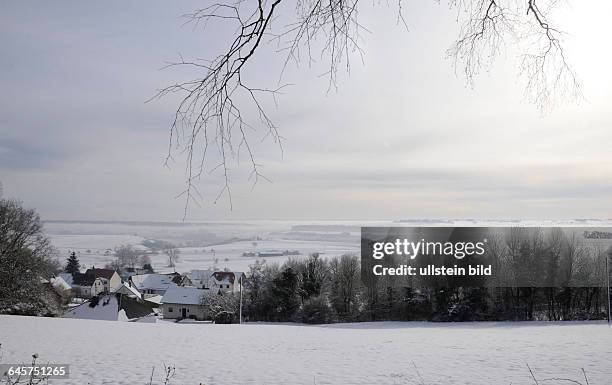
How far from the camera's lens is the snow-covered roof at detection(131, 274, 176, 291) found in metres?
59.7

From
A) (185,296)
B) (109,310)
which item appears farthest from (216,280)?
(109,310)

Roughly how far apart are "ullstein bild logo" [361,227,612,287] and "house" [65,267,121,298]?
142 ft

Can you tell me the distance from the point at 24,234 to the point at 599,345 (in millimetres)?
24168

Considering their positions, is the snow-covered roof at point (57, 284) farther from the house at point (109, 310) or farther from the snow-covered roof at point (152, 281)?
the snow-covered roof at point (152, 281)

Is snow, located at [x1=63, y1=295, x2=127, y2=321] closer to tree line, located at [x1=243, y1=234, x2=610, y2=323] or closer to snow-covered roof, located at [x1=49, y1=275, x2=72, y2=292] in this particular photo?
snow-covered roof, located at [x1=49, y1=275, x2=72, y2=292]

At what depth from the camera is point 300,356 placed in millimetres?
10961

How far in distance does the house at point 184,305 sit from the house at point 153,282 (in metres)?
20.3

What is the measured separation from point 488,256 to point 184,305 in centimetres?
2462

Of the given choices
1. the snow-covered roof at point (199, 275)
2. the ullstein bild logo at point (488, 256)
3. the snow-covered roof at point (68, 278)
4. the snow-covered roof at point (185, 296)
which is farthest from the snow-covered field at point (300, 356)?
the snow-covered roof at point (68, 278)

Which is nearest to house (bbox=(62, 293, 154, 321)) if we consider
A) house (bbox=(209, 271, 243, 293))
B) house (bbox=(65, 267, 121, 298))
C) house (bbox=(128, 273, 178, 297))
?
house (bbox=(209, 271, 243, 293))

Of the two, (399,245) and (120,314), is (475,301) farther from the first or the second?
(120,314)

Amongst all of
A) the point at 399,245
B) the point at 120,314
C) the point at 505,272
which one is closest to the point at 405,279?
the point at 399,245

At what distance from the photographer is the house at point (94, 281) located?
189ft

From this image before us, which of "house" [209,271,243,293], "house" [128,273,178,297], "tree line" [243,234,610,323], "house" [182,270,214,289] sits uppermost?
"tree line" [243,234,610,323]
